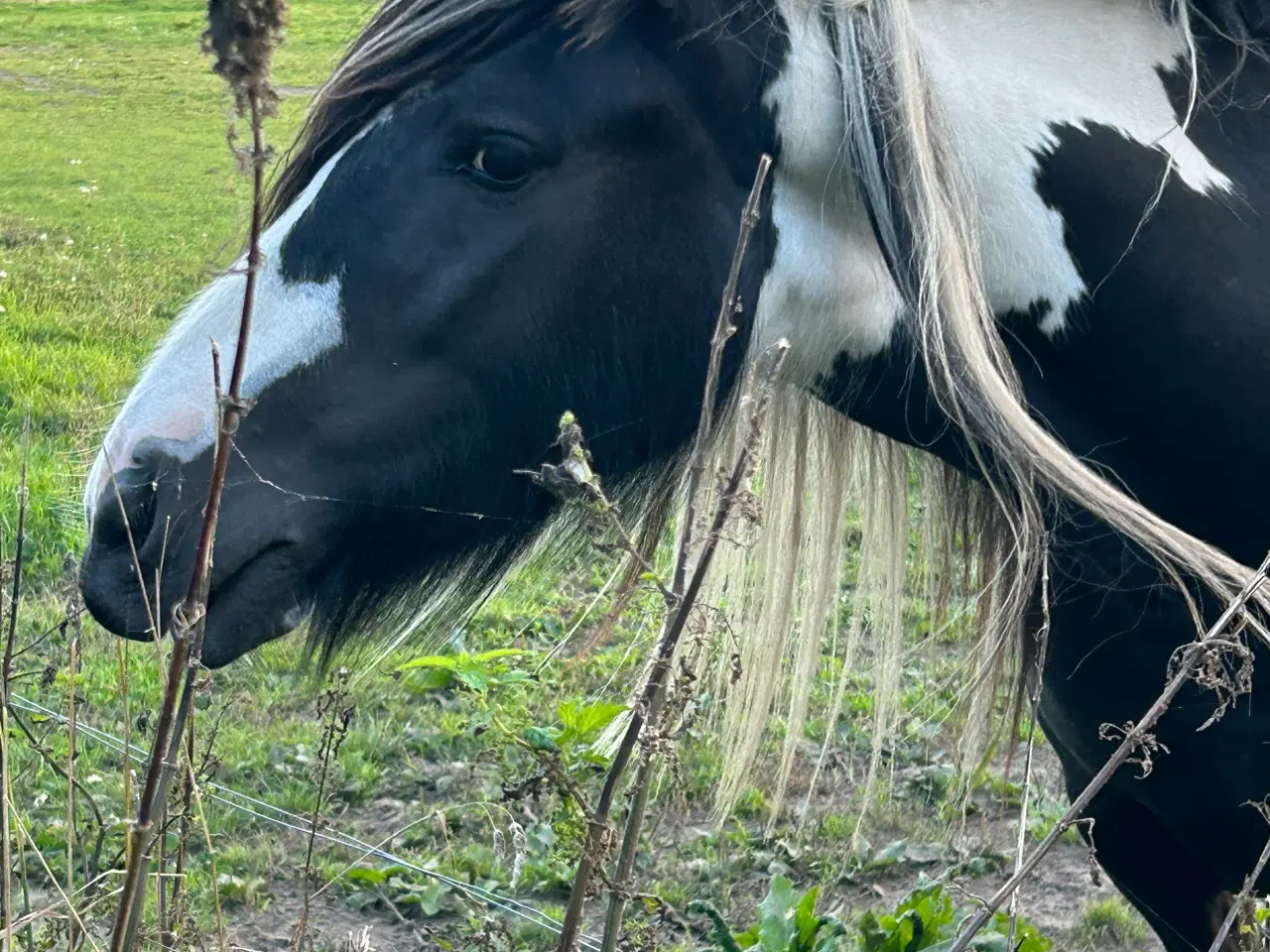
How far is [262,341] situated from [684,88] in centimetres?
59

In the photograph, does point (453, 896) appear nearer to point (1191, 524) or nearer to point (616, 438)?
point (616, 438)

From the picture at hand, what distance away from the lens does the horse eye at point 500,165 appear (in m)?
1.58

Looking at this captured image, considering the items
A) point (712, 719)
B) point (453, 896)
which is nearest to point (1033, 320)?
point (712, 719)

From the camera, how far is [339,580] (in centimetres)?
166

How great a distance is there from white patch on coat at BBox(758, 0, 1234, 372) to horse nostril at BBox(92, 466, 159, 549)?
2.55 feet

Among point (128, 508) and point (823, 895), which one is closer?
point (128, 508)

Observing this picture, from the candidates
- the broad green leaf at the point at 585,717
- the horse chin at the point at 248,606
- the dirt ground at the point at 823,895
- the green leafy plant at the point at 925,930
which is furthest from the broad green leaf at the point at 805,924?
the horse chin at the point at 248,606

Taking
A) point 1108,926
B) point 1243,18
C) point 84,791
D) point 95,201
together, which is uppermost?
point 1243,18

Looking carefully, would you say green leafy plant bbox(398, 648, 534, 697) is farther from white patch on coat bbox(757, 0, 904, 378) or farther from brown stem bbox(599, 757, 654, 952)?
brown stem bbox(599, 757, 654, 952)

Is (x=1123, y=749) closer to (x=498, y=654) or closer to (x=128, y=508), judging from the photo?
(x=128, y=508)

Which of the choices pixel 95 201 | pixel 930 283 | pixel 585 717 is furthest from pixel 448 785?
pixel 95 201

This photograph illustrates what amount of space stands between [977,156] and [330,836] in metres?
2.10

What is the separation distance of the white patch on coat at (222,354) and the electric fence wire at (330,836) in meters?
0.35

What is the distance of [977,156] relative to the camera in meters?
1.69
